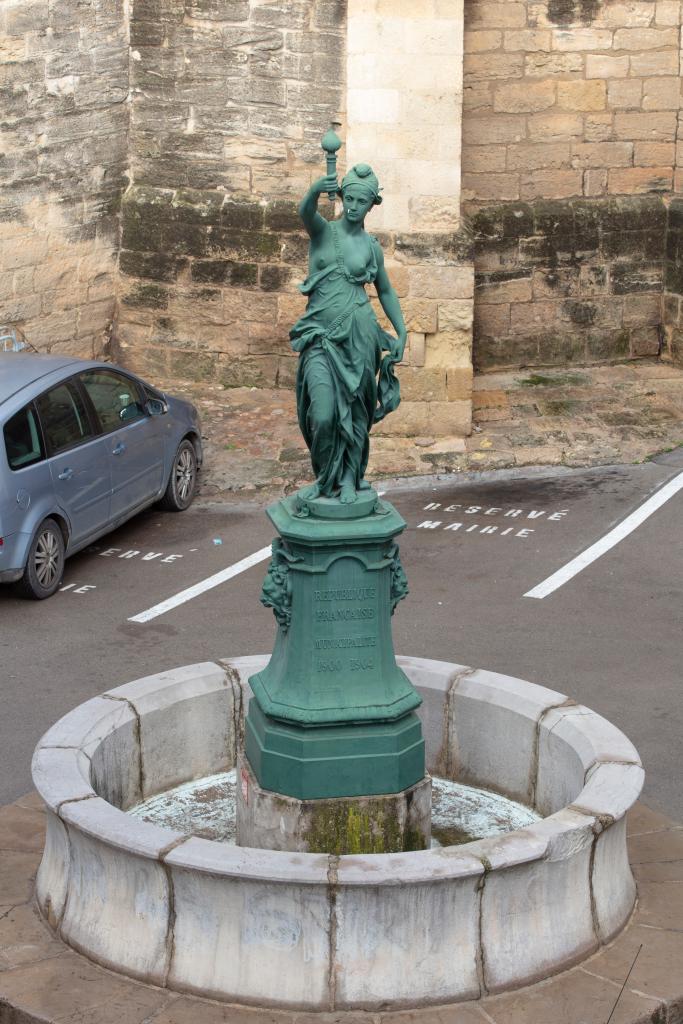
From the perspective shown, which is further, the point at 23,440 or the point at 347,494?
the point at 23,440

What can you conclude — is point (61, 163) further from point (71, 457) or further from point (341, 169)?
point (71, 457)

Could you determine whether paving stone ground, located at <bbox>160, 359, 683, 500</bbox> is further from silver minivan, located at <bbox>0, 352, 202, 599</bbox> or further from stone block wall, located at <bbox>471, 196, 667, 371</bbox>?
silver minivan, located at <bbox>0, 352, 202, 599</bbox>

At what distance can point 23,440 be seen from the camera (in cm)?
1035

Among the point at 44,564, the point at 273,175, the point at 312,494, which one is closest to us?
the point at 312,494

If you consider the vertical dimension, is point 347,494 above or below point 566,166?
below

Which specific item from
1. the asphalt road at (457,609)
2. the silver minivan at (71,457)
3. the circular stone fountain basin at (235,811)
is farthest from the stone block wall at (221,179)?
the circular stone fountain basin at (235,811)

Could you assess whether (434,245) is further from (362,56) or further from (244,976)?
(244,976)

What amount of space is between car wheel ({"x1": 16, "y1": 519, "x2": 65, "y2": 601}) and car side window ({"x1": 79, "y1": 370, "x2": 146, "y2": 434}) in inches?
40.6

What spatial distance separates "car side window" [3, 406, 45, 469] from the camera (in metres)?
10.2

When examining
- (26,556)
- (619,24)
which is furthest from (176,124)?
(26,556)

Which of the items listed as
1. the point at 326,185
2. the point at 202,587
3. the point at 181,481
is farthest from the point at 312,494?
the point at 181,481

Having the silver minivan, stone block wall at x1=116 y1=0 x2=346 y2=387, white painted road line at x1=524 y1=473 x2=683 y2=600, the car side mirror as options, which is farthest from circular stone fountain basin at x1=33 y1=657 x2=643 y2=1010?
stone block wall at x1=116 y1=0 x2=346 y2=387

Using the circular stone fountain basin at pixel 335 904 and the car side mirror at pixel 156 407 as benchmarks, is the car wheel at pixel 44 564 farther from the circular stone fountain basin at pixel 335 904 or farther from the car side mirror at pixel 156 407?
the circular stone fountain basin at pixel 335 904

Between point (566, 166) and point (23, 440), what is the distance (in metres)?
7.31
